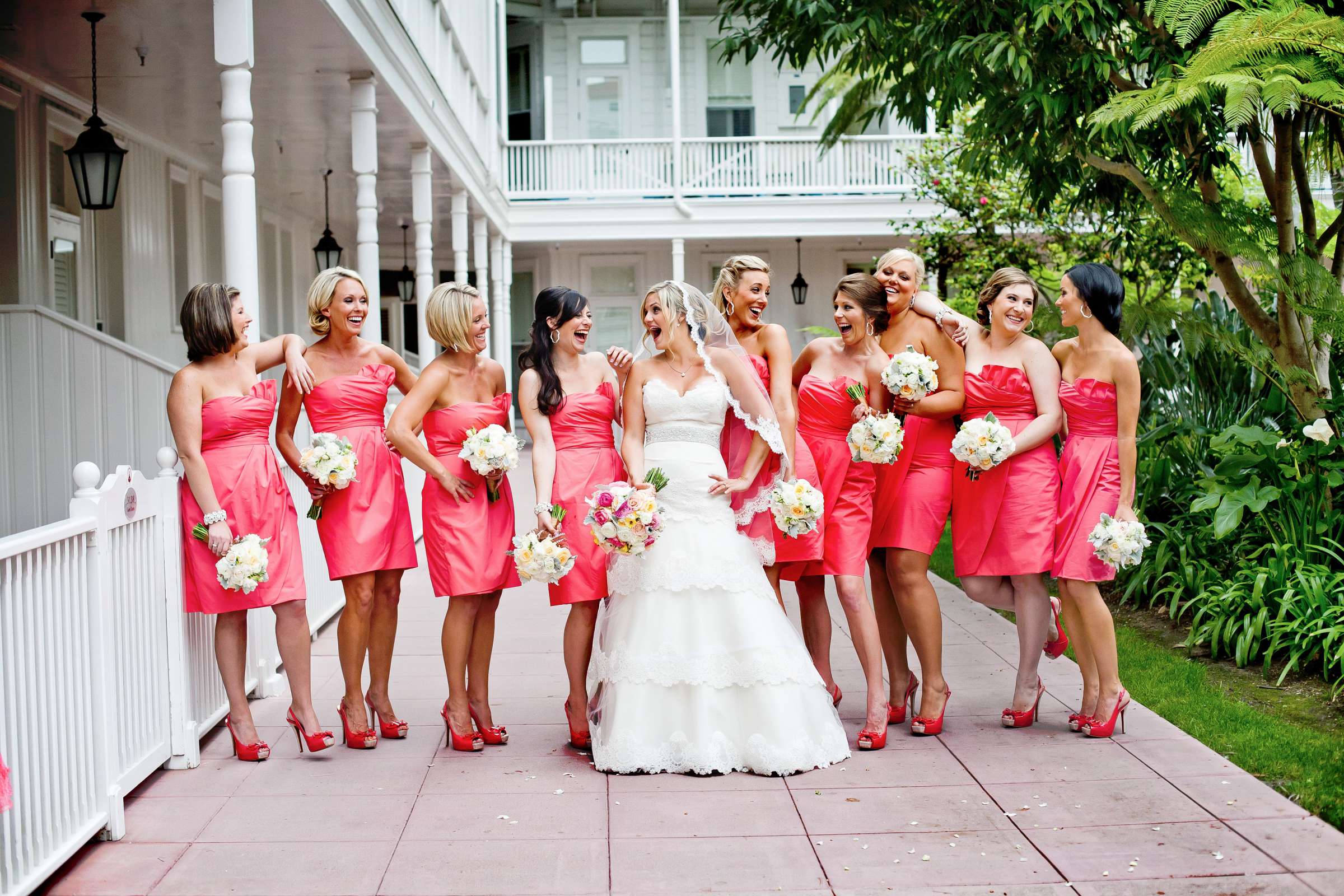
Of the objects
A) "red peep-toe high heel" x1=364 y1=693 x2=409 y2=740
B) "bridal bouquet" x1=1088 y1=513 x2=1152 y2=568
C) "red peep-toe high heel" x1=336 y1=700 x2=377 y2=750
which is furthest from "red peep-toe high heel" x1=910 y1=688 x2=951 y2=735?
"red peep-toe high heel" x1=336 y1=700 x2=377 y2=750

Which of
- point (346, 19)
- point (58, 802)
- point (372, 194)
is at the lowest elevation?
point (58, 802)

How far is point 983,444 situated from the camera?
200 inches

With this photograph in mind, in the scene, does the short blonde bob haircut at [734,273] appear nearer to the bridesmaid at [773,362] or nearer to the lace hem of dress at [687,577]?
the bridesmaid at [773,362]

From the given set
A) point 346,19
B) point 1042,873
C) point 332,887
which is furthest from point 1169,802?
point 346,19

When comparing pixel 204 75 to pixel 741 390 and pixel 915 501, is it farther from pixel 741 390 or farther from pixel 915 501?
pixel 915 501

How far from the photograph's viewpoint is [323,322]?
523 cm

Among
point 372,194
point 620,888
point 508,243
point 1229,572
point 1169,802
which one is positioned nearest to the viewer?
point 620,888

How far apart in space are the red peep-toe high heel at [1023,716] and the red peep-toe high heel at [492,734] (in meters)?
2.16

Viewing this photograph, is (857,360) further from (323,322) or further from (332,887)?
(332,887)

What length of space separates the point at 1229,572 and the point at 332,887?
5.56 metres

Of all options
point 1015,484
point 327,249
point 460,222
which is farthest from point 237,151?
point 327,249

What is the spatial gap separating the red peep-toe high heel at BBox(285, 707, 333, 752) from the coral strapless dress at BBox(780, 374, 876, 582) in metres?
2.15

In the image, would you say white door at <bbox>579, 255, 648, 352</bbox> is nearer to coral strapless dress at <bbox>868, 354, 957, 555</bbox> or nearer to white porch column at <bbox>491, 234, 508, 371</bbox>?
white porch column at <bbox>491, 234, 508, 371</bbox>

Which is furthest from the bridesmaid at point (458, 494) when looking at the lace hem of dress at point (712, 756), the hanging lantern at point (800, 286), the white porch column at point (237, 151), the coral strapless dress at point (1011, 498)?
the hanging lantern at point (800, 286)
